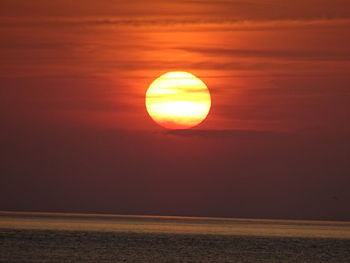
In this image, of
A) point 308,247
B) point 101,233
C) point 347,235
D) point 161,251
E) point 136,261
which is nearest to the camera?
point 136,261

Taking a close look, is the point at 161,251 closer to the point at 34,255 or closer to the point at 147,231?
the point at 34,255

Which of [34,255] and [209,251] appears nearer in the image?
[34,255]

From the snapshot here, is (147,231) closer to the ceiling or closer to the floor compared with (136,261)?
closer to the ceiling

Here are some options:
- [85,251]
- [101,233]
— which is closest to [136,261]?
[85,251]

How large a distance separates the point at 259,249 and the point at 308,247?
185 cm

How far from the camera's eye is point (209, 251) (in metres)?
32.2

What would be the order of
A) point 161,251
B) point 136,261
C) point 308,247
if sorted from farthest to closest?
point 308,247 → point 161,251 → point 136,261

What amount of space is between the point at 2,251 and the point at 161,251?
16.6 feet

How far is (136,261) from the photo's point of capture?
29.4 metres

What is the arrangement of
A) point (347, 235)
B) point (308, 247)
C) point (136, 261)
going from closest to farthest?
point (136, 261) → point (308, 247) → point (347, 235)

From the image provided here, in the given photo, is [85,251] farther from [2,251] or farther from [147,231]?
[147,231]

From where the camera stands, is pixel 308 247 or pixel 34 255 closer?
pixel 34 255

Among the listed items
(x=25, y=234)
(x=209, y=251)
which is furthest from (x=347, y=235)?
(x=25, y=234)

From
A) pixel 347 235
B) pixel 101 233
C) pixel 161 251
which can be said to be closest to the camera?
pixel 161 251
